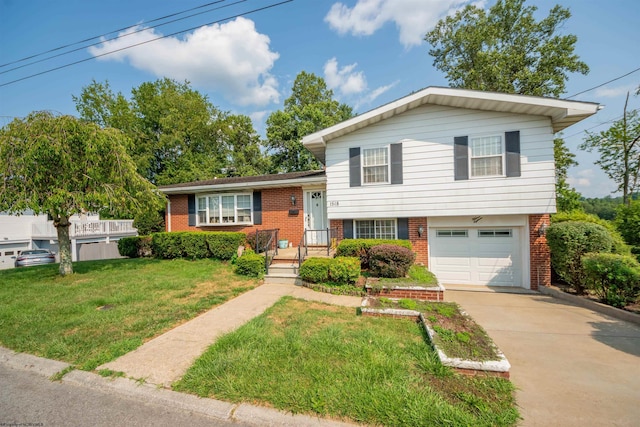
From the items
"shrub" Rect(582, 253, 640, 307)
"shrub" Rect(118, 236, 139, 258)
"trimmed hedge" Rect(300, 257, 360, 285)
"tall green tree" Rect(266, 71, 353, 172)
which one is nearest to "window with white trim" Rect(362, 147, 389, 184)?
"trimmed hedge" Rect(300, 257, 360, 285)

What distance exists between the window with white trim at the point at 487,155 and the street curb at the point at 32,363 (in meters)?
10.1

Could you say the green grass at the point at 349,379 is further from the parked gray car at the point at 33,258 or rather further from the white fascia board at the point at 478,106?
the parked gray car at the point at 33,258

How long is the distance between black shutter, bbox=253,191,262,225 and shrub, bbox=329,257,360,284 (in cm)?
522

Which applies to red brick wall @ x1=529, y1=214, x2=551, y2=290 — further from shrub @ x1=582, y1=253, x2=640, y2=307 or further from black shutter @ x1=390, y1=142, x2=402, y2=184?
black shutter @ x1=390, y1=142, x2=402, y2=184

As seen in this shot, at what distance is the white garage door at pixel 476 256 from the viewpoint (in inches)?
329

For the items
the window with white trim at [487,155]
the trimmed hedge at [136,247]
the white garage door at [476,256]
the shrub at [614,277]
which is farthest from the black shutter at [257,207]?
the shrub at [614,277]

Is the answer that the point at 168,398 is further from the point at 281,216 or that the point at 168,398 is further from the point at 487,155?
Answer: the point at 487,155

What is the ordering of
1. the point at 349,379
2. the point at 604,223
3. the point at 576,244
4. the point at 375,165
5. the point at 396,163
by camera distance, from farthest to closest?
the point at 375,165 < the point at 396,163 < the point at 604,223 < the point at 576,244 < the point at 349,379

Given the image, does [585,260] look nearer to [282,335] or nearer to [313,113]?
[282,335]

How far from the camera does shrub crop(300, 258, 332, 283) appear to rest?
6.92 m

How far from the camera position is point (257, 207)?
11.1m

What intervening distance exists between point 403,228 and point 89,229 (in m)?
22.4

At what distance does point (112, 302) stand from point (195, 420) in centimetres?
472

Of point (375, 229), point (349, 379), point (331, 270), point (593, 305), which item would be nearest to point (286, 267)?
point (331, 270)
